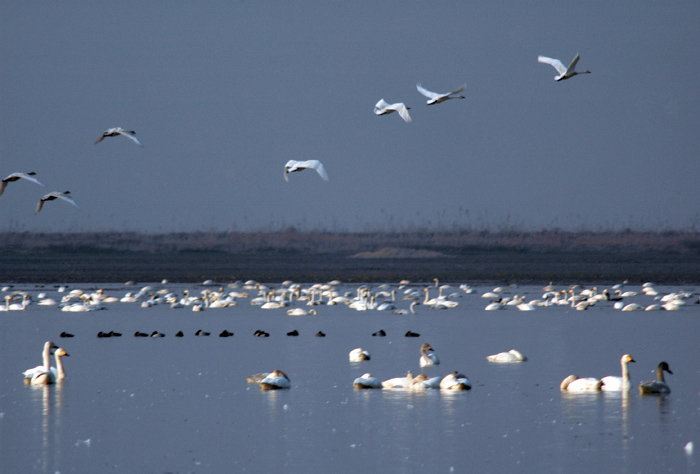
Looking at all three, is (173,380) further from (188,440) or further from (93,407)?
(188,440)

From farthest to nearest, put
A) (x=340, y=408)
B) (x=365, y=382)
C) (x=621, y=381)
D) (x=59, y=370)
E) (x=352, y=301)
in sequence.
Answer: (x=352, y=301) < (x=59, y=370) < (x=365, y=382) < (x=621, y=381) < (x=340, y=408)

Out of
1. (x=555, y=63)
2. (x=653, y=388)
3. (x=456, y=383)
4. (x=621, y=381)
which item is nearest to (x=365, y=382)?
(x=456, y=383)

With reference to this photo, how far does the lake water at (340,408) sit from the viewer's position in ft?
35.2

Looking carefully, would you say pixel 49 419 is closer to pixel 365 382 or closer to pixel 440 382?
pixel 365 382

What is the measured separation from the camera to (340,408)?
545 inches

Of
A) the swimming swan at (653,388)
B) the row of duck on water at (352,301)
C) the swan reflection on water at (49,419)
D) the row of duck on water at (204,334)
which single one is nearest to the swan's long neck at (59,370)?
the swan reflection on water at (49,419)

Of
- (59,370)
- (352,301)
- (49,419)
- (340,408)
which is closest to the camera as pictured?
(49,419)

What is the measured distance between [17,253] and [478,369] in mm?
72019

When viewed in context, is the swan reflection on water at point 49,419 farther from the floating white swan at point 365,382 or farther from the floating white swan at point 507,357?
the floating white swan at point 507,357

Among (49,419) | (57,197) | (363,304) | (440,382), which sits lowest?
(49,419)

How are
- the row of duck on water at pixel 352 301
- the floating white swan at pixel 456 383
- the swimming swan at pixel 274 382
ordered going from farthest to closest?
the row of duck on water at pixel 352 301 < the swimming swan at pixel 274 382 < the floating white swan at pixel 456 383

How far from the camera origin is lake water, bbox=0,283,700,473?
Answer: 10742 mm

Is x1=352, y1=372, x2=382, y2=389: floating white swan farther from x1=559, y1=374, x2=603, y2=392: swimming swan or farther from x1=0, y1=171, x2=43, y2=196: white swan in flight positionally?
x1=0, y1=171, x2=43, y2=196: white swan in flight

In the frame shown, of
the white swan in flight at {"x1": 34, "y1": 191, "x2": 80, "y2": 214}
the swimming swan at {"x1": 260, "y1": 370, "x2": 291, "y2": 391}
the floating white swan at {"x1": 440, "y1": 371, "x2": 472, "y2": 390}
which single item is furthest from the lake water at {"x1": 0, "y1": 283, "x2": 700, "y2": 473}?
the white swan in flight at {"x1": 34, "y1": 191, "x2": 80, "y2": 214}
